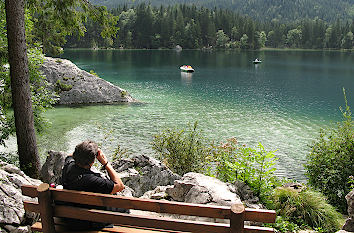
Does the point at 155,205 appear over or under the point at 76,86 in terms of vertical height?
over

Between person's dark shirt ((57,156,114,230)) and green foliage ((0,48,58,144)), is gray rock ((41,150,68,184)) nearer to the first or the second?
green foliage ((0,48,58,144))

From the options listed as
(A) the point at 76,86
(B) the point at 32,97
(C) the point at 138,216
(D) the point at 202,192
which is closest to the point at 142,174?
(D) the point at 202,192

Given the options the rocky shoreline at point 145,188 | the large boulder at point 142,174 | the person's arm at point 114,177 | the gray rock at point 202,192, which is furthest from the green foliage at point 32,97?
the person's arm at point 114,177

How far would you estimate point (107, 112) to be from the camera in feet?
89.7

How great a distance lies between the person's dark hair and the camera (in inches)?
180

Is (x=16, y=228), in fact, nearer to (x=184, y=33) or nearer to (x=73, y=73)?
(x=73, y=73)

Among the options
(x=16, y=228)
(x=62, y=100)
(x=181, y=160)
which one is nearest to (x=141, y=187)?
(x=181, y=160)

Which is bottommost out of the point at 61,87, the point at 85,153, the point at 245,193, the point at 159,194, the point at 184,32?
the point at 159,194

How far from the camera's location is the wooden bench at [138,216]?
3.86m

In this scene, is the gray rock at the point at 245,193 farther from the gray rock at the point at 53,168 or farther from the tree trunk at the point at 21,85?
the tree trunk at the point at 21,85

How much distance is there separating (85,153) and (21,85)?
19.2 feet

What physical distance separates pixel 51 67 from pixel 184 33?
128493 mm

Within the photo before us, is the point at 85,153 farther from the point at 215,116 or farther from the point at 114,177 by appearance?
the point at 215,116

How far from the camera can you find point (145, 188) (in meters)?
10.1
